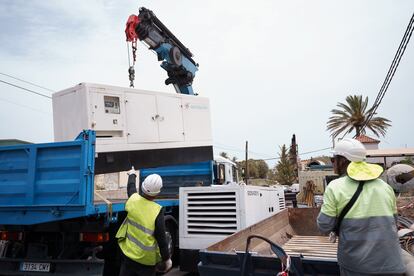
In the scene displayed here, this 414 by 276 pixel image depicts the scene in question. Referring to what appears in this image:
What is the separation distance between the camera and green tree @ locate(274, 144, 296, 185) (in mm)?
34188

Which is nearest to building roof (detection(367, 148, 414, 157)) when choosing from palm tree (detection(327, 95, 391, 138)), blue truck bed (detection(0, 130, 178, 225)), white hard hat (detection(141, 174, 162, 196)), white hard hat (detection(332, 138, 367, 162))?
palm tree (detection(327, 95, 391, 138))

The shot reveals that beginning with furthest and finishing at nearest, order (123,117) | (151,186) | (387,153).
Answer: (387,153), (123,117), (151,186)

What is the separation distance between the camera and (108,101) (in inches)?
247

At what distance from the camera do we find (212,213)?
637 cm

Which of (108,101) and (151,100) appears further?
(151,100)

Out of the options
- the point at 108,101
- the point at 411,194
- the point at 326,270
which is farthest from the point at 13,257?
the point at 411,194

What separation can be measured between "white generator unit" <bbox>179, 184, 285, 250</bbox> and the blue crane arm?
408 centimetres

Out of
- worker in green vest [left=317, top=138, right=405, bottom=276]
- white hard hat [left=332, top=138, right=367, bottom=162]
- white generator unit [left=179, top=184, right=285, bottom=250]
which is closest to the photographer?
worker in green vest [left=317, top=138, right=405, bottom=276]

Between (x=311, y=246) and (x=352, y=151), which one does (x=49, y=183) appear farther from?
(x=311, y=246)

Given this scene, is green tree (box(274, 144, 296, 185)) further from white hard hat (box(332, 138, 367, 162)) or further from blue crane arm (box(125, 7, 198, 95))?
white hard hat (box(332, 138, 367, 162))

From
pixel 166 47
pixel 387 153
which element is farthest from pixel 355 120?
pixel 166 47

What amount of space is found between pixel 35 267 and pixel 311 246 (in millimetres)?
4084

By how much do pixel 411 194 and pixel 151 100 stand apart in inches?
543

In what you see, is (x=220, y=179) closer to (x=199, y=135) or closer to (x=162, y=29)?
(x=199, y=135)
